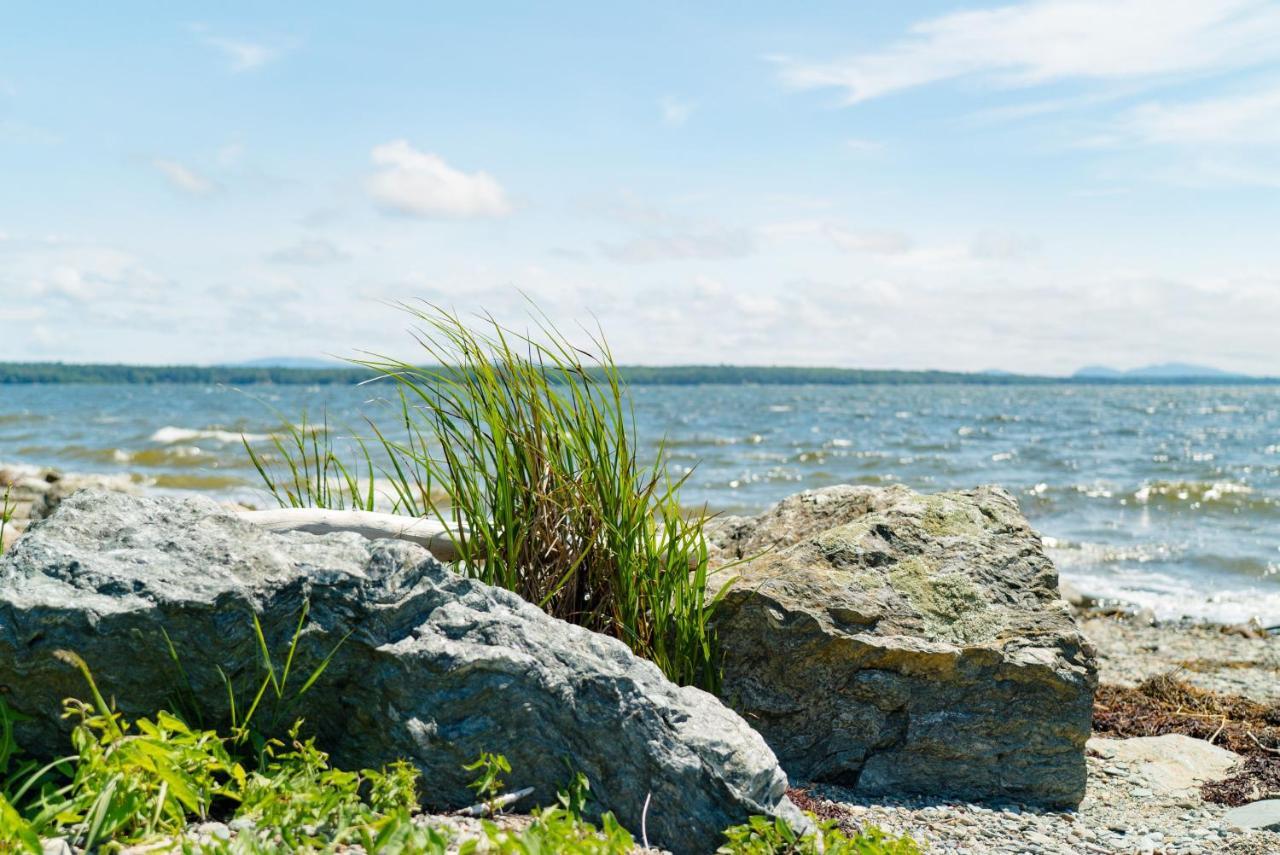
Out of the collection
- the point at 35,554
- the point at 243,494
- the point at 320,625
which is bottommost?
the point at 243,494

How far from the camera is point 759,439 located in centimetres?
3697

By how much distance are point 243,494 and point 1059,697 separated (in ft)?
60.9

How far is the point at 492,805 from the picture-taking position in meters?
3.39

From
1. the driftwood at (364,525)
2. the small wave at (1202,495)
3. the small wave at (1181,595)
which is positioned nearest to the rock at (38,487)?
the driftwood at (364,525)

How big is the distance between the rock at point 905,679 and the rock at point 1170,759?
86cm

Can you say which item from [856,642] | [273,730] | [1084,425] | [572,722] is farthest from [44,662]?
[1084,425]

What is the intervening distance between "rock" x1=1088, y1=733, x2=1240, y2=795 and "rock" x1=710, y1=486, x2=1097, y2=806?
861 millimetres

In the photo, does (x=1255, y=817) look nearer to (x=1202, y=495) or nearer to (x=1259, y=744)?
(x=1259, y=744)

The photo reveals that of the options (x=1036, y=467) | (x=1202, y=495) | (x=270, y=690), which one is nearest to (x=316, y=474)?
(x=270, y=690)

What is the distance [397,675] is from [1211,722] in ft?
18.8

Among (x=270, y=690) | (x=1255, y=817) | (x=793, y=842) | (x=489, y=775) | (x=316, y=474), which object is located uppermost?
(x=316, y=474)

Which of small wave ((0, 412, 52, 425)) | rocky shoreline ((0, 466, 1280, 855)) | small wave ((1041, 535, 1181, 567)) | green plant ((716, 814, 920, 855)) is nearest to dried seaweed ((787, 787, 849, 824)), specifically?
rocky shoreline ((0, 466, 1280, 855))

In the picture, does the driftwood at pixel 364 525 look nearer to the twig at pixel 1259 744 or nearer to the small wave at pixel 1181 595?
the twig at pixel 1259 744

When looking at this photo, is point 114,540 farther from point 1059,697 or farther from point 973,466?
point 973,466
